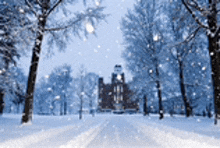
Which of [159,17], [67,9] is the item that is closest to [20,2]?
[67,9]

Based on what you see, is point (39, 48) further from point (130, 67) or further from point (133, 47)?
point (130, 67)

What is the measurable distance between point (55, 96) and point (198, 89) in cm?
2919

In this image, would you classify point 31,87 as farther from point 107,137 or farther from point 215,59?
point 215,59

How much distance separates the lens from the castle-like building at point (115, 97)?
59150 mm

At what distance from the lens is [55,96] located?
37.7 meters

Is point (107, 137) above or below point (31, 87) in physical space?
below

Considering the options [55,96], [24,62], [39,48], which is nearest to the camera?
[24,62]

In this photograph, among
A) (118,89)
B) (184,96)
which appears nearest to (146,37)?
(184,96)

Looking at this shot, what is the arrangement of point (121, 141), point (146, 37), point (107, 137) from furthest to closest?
1. point (146, 37)
2. point (107, 137)
3. point (121, 141)

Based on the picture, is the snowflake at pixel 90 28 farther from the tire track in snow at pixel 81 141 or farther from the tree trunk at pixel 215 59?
the tree trunk at pixel 215 59

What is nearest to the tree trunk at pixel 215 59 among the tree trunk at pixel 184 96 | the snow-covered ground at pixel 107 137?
the snow-covered ground at pixel 107 137

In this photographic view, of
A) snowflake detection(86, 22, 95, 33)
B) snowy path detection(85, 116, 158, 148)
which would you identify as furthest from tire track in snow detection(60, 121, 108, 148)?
snowflake detection(86, 22, 95, 33)

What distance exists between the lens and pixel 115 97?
61.9m

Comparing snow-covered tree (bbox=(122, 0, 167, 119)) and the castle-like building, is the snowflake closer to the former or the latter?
snow-covered tree (bbox=(122, 0, 167, 119))
